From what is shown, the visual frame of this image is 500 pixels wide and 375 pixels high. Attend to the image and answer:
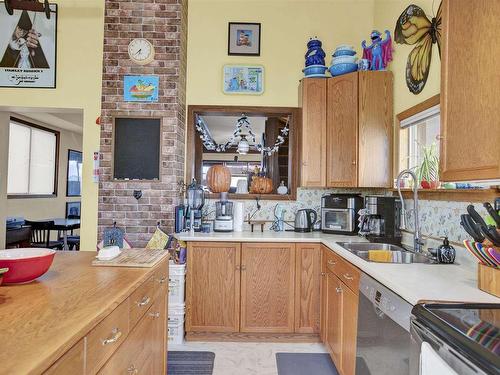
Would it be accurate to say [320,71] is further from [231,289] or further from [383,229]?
[231,289]

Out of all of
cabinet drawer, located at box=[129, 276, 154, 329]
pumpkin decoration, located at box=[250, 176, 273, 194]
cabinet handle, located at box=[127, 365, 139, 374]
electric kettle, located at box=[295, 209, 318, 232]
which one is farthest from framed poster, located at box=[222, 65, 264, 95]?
cabinet handle, located at box=[127, 365, 139, 374]

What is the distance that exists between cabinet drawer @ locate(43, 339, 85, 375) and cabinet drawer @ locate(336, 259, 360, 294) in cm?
152

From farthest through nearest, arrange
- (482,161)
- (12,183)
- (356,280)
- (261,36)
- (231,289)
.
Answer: (12,183) < (261,36) < (231,289) < (356,280) < (482,161)

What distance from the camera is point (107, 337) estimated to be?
1067 mm

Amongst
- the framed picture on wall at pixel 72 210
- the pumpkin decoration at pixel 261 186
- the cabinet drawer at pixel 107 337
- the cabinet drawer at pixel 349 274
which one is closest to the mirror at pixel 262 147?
the pumpkin decoration at pixel 261 186

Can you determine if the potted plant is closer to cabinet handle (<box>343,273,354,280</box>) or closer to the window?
cabinet handle (<box>343,273,354,280</box>)

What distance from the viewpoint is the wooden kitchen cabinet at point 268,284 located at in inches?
113

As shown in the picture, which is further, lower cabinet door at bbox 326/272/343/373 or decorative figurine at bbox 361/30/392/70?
decorative figurine at bbox 361/30/392/70

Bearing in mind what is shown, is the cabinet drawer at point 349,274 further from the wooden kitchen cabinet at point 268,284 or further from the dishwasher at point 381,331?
the wooden kitchen cabinet at point 268,284

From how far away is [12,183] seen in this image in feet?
18.1

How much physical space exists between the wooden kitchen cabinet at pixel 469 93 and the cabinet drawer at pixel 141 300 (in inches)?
57.5

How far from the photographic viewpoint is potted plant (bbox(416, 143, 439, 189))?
7.70ft

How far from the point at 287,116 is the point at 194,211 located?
4.71 feet

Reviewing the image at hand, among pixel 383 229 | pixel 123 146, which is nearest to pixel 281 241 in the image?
pixel 383 229
